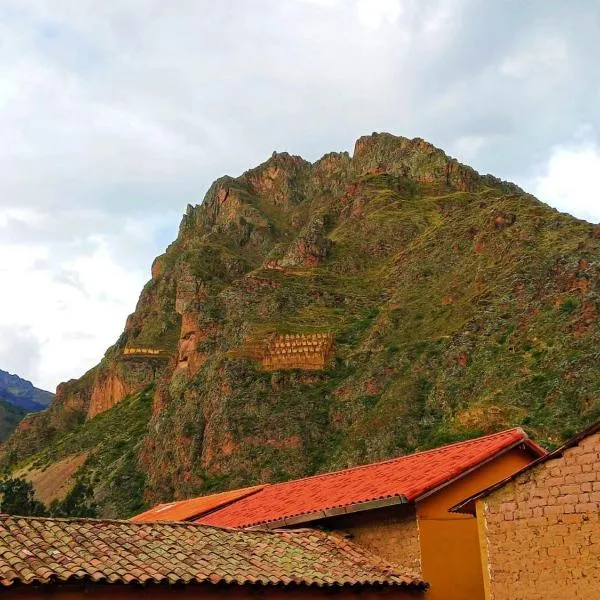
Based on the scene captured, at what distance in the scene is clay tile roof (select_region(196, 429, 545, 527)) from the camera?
15.1 meters

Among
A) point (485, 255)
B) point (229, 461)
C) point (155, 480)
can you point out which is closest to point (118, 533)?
point (229, 461)

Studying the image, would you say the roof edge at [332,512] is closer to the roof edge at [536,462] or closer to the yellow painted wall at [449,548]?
the yellow painted wall at [449,548]

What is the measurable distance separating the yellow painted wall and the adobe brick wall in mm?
1911

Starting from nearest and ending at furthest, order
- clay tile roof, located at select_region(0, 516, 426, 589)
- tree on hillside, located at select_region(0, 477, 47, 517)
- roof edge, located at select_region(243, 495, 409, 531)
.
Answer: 1. clay tile roof, located at select_region(0, 516, 426, 589)
2. roof edge, located at select_region(243, 495, 409, 531)
3. tree on hillside, located at select_region(0, 477, 47, 517)

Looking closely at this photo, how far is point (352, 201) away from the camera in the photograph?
104m

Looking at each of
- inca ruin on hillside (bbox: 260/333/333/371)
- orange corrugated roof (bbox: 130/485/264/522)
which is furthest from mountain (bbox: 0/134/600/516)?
orange corrugated roof (bbox: 130/485/264/522)

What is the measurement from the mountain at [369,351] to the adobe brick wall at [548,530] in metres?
29.2

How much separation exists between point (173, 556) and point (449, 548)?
543 cm

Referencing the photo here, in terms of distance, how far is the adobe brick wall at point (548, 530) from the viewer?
11500 mm

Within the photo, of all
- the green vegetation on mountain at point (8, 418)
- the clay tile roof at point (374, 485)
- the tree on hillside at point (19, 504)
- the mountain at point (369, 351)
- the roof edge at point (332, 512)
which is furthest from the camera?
the green vegetation on mountain at point (8, 418)

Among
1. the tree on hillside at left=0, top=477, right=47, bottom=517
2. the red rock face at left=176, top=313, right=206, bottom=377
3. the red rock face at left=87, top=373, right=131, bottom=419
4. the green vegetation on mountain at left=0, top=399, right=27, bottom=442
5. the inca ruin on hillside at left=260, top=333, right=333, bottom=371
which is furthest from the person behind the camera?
the green vegetation on mountain at left=0, top=399, right=27, bottom=442

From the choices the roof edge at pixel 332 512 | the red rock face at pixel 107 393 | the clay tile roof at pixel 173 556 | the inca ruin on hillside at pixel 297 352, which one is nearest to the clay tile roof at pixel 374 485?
the roof edge at pixel 332 512

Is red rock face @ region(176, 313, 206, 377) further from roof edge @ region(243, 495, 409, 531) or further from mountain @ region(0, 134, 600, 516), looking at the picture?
roof edge @ region(243, 495, 409, 531)

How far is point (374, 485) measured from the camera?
1684 centimetres
